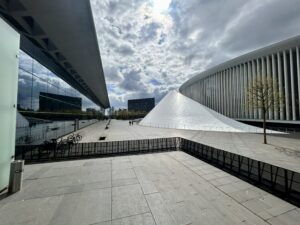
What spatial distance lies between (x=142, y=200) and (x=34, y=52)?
50.4ft

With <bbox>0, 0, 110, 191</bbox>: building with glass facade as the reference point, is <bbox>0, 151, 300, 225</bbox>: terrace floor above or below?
below

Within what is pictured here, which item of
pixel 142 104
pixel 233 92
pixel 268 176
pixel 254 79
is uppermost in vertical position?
pixel 142 104

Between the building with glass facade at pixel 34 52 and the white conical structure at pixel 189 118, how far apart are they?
20.9 m

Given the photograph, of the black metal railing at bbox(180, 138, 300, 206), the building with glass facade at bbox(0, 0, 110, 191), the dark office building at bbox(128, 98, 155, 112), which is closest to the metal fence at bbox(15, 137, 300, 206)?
the black metal railing at bbox(180, 138, 300, 206)

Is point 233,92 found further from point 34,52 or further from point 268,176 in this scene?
point 34,52

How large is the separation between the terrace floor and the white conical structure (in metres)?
23.5

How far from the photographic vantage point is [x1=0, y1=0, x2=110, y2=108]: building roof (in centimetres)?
1029

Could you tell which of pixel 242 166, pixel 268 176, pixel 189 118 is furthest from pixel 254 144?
pixel 189 118

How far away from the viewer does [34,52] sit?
13.7m

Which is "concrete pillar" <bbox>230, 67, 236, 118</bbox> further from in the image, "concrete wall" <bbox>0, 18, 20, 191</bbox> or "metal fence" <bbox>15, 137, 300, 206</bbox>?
"concrete wall" <bbox>0, 18, 20, 191</bbox>

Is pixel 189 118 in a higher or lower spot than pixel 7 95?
lower

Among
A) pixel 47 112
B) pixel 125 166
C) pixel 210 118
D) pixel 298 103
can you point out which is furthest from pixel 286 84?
pixel 47 112

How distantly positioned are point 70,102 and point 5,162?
19.7 m

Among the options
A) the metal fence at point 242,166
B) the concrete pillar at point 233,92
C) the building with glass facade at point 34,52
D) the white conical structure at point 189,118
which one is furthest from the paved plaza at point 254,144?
the concrete pillar at point 233,92
